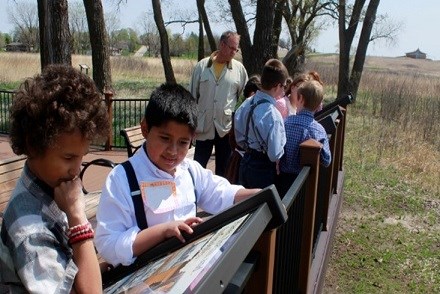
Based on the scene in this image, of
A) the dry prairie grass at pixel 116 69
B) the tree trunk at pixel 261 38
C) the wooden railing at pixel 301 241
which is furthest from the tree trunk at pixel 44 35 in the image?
the dry prairie grass at pixel 116 69

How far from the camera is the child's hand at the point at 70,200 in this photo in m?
1.32

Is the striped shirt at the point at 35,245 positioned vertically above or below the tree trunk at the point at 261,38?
below

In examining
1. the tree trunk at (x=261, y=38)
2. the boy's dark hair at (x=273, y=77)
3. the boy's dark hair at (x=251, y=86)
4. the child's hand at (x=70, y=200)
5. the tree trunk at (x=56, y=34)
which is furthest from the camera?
the tree trunk at (x=261, y=38)

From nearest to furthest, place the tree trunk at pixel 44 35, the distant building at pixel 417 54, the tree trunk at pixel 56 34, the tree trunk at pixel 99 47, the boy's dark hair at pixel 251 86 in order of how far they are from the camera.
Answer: the boy's dark hair at pixel 251 86 < the tree trunk at pixel 56 34 < the tree trunk at pixel 44 35 < the tree trunk at pixel 99 47 < the distant building at pixel 417 54

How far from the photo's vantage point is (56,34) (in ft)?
31.3

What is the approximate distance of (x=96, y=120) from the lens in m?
1.43

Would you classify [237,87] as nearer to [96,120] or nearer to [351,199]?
[351,199]

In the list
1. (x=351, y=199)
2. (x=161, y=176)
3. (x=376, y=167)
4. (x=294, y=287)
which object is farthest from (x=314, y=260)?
(x=376, y=167)

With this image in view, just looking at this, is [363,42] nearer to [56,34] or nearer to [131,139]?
[56,34]

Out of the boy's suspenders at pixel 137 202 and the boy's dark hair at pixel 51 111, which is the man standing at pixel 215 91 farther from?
the boy's dark hair at pixel 51 111

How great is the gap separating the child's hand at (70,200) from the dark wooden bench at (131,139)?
4034 mm

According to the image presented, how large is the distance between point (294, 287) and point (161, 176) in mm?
1592

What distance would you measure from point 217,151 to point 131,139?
3.12 ft

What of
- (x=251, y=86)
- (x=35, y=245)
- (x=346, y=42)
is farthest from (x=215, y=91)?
(x=346, y=42)
